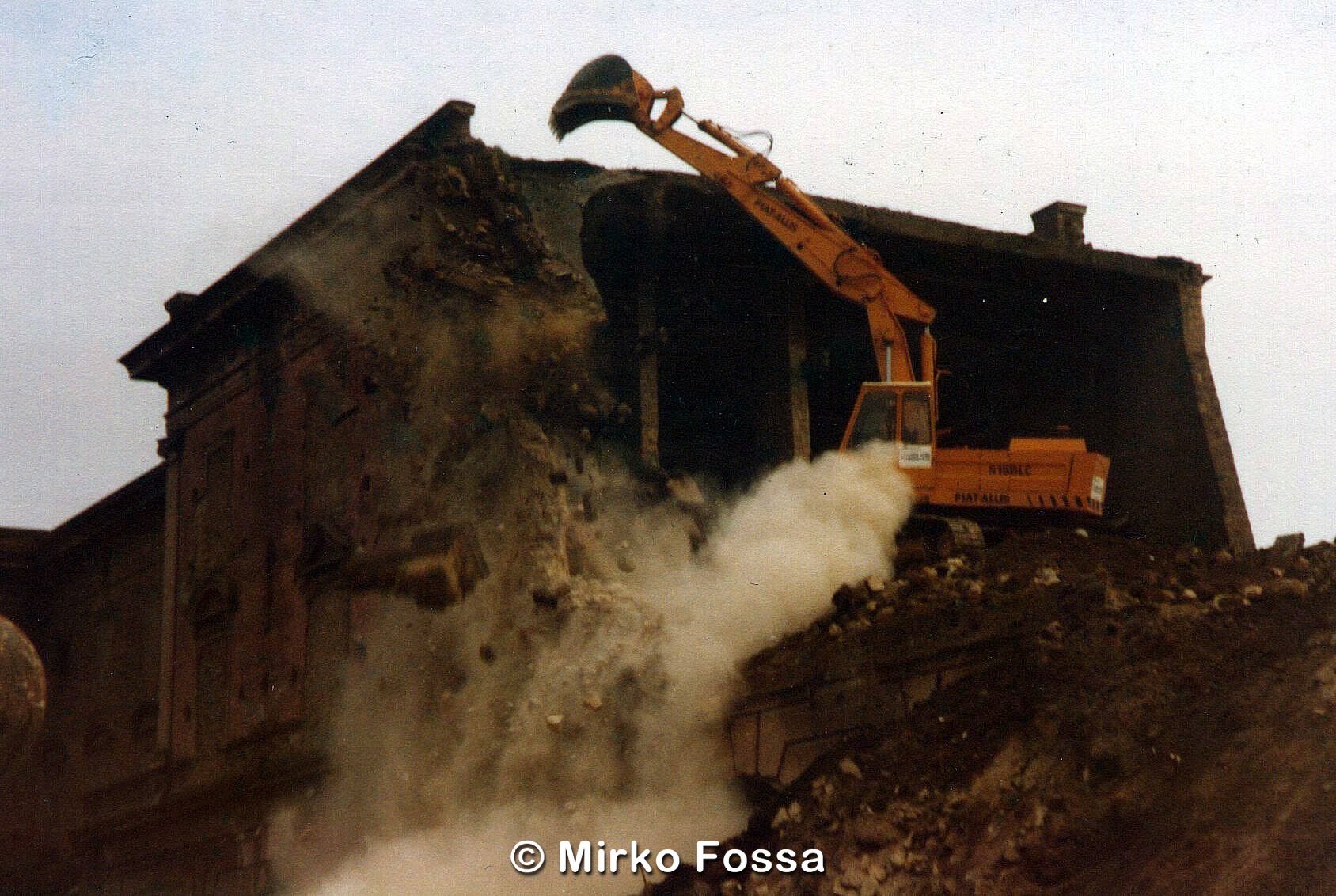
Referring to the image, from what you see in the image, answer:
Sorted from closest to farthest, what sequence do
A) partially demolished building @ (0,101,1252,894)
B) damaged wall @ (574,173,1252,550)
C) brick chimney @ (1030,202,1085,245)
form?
partially demolished building @ (0,101,1252,894), damaged wall @ (574,173,1252,550), brick chimney @ (1030,202,1085,245)

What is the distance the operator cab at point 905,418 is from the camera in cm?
1501

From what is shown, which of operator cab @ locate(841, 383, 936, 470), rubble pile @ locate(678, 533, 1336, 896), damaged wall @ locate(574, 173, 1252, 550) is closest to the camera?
rubble pile @ locate(678, 533, 1336, 896)

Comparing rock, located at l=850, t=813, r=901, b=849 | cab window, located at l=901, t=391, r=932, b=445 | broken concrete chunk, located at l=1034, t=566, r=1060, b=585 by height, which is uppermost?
cab window, located at l=901, t=391, r=932, b=445

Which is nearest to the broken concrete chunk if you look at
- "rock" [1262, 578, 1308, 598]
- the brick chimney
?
"rock" [1262, 578, 1308, 598]

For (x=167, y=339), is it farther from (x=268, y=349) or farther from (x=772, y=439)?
(x=772, y=439)

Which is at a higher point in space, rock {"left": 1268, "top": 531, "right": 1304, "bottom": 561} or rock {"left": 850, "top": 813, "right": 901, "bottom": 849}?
rock {"left": 1268, "top": 531, "right": 1304, "bottom": 561}

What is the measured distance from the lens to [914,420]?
15.0 metres

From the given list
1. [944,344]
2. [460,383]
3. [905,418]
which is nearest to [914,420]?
[905,418]

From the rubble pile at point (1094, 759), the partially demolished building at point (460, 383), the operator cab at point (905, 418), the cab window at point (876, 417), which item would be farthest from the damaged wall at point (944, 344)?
the rubble pile at point (1094, 759)

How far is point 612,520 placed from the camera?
14984 mm

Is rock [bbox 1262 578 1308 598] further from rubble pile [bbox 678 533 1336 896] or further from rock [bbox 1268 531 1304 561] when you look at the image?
rock [bbox 1268 531 1304 561]

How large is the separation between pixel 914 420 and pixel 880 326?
1445 mm

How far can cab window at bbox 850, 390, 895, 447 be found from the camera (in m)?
15.0

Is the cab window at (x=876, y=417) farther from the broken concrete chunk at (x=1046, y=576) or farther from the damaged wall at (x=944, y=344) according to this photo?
the broken concrete chunk at (x=1046, y=576)
